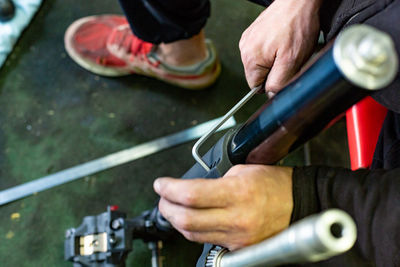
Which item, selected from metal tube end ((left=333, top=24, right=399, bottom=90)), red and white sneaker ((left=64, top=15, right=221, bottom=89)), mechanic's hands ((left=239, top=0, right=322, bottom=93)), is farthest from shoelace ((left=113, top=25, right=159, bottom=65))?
metal tube end ((left=333, top=24, right=399, bottom=90))

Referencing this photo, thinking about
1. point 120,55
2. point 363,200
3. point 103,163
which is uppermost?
point 363,200

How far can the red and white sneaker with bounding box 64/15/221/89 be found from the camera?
1.09 m

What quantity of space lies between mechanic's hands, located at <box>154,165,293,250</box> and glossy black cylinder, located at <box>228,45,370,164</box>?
33 millimetres

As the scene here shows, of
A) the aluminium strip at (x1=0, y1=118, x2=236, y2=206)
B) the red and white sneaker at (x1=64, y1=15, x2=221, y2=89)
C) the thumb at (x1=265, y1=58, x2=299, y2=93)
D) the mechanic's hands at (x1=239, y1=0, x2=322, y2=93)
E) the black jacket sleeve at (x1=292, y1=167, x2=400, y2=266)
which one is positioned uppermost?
the mechanic's hands at (x1=239, y1=0, x2=322, y2=93)

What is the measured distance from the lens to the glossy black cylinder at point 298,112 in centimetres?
30

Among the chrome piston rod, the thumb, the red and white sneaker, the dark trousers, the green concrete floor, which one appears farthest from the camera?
the red and white sneaker

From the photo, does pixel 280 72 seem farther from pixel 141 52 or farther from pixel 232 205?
pixel 141 52

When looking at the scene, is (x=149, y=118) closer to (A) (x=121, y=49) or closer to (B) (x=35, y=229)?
(A) (x=121, y=49)

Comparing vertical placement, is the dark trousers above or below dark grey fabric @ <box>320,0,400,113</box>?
below

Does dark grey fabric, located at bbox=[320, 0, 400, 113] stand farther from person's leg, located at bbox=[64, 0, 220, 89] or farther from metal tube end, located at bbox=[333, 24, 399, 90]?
person's leg, located at bbox=[64, 0, 220, 89]

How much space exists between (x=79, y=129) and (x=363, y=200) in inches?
34.2

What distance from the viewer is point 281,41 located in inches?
20.2

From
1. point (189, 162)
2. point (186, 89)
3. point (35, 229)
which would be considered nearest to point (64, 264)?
point (35, 229)

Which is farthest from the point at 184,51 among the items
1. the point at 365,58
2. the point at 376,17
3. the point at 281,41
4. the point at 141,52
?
the point at 365,58
